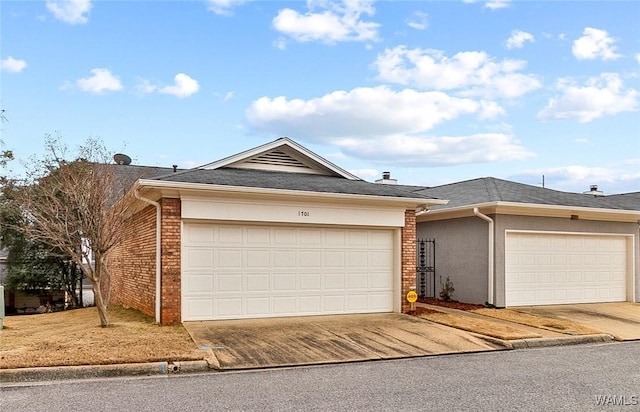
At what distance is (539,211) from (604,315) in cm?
310

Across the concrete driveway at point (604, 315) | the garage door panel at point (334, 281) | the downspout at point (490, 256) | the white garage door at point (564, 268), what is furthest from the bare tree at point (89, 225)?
the concrete driveway at point (604, 315)

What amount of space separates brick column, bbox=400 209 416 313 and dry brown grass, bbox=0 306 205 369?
5.48 meters

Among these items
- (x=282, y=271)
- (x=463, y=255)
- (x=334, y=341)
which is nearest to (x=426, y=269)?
(x=463, y=255)

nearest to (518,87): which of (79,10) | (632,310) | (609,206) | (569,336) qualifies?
(609,206)

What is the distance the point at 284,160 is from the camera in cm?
1427

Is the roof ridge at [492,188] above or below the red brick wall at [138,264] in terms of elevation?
above

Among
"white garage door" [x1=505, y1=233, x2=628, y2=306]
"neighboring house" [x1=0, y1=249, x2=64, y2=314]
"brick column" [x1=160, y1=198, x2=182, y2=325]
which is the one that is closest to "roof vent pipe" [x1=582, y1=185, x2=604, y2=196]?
"white garage door" [x1=505, y1=233, x2=628, y2=306]

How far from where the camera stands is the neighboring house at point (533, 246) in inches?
569

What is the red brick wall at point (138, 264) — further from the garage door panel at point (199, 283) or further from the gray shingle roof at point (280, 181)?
the gray shingle roof at point (280, 181)

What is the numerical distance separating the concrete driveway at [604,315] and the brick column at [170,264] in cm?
876

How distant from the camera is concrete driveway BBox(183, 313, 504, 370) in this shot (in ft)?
27.1

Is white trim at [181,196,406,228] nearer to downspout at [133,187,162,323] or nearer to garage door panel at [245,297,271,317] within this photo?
downspout at [133,187,162,323]

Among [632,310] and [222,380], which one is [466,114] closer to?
[632,310]

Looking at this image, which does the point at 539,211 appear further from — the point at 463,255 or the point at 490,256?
the point at 463,255
